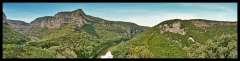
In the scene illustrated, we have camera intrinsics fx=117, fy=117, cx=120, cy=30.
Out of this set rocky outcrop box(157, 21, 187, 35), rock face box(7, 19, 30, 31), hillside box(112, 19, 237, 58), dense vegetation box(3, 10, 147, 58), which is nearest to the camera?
dense vegetation box(3, 10, 147, 58)

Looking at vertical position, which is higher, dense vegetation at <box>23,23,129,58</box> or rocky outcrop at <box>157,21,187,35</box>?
rocky outcrop at <box>157,21,187,35</box>

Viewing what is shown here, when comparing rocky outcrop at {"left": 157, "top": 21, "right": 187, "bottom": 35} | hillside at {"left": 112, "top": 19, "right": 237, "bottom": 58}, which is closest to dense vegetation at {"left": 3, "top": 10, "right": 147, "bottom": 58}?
hillside at {"left": 112, "top": 19, "right": 237, "bottom": 58}

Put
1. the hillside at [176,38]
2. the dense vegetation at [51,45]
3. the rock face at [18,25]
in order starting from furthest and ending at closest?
1. the rock face at [18,25]
2. the hillside at [176,38]
3. the dense vegetation at [51,45]

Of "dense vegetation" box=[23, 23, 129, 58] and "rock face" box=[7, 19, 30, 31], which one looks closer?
"dense vegetation" box=[23, 23, 129, 58]

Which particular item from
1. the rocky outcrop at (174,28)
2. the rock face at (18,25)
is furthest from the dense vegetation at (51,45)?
the rock face at (18,25)

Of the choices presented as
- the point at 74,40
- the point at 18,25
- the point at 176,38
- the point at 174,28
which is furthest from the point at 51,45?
the point at 18,25

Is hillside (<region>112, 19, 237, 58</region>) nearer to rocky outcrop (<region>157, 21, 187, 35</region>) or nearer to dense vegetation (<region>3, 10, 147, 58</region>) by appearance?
rocky outcrop (<region>157, 21, 187, 35</region>)

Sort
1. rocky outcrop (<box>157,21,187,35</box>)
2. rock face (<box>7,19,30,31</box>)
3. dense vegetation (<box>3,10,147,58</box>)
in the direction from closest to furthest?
dense vegetation (<box>3,10,147,58</box>) → rocky outcrop (<box>157,21,187,35</box>) → rock face (<box>7,19,30,31</box>)

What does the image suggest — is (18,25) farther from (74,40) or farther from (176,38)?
(176,38)

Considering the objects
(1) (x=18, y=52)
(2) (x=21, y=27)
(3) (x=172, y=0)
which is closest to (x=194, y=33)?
(3) (x=172, y=0)

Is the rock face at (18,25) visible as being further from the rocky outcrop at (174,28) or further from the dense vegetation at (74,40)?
the rocky outcrop at (174,28)
